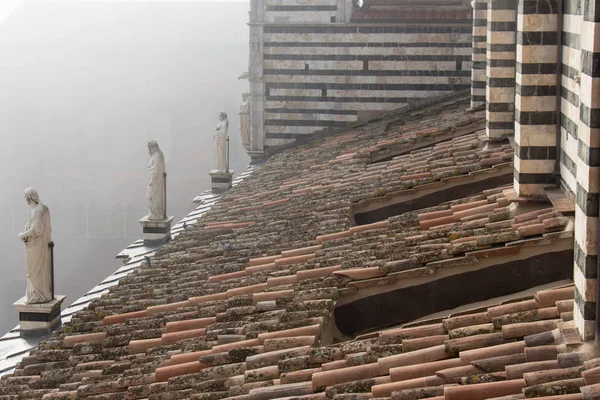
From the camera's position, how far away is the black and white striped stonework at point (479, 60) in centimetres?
1900

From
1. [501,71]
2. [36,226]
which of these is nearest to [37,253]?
[36,226]

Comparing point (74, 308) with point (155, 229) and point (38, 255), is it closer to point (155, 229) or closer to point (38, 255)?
point (38, 255)

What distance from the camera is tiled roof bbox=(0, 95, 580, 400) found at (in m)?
7.19

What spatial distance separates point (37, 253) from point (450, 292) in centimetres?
832

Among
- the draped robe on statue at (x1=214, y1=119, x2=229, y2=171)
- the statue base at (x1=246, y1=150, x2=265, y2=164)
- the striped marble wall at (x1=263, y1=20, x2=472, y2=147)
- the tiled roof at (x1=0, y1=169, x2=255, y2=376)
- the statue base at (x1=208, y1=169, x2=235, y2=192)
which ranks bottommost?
the tiled roof at (x1=0, y1=169, x2=255, y2=376)

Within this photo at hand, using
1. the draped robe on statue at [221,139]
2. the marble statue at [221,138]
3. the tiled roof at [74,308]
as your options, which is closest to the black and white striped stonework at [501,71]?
the tiled roof at [74,308]

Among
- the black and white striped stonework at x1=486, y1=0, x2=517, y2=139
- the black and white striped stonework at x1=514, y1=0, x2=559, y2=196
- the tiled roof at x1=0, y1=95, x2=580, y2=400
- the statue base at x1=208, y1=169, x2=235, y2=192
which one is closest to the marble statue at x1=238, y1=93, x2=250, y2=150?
the statue base at x1=208, y1=169, x2=235, y2=192

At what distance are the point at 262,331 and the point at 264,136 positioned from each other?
60.1 feet

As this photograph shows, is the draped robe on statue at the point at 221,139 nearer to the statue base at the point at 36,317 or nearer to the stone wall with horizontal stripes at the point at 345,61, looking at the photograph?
the stone wall with horizontal stripes at the point at 345,61

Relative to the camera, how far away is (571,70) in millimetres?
9539

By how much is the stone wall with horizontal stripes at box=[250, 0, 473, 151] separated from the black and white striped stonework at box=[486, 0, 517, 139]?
11.8 m

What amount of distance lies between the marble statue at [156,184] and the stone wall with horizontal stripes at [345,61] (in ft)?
20.0

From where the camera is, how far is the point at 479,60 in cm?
1923

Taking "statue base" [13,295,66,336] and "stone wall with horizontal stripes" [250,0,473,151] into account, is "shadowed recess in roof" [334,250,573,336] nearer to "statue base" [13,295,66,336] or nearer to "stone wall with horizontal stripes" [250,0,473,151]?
"statue base" [13,295,66,336]
